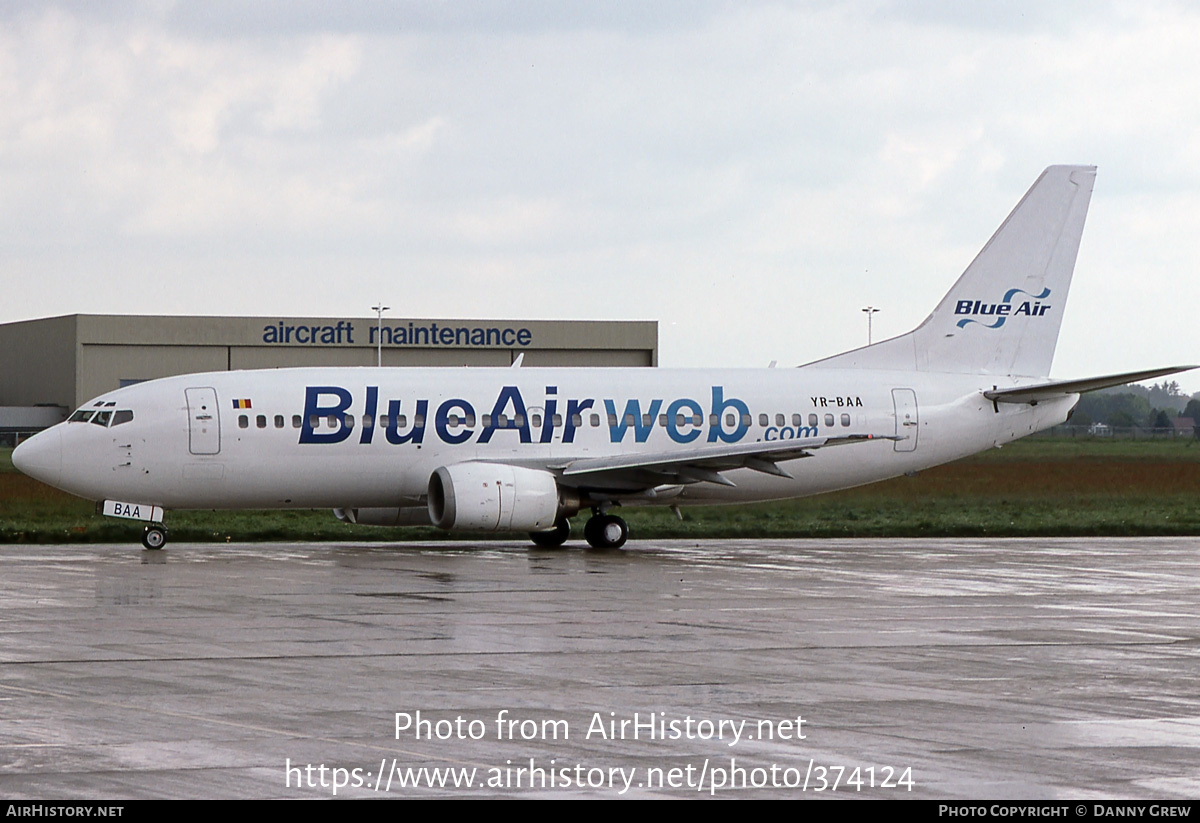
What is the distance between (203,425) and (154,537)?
2.17 metres

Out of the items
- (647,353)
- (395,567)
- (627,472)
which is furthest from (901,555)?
(647,353)

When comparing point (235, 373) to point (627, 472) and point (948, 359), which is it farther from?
point (948, 359)

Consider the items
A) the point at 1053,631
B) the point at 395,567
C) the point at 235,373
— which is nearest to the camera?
the point at 1053,631

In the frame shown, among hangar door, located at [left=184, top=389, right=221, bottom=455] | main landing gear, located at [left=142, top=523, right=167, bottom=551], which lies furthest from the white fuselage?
→ main landing gear, located at [left=142, top=523, right=167, bottom=551]

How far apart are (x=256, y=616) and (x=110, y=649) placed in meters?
3.06

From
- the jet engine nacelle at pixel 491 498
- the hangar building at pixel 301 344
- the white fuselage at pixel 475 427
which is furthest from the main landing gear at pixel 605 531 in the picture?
the hangar building at pixel 301 344

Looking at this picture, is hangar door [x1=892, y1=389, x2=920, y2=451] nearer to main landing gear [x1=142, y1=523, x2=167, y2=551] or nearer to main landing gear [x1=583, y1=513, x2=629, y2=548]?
main landing gear [x1=583, y1=513, x2=629, y2=548]

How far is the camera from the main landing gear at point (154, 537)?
2988 cm

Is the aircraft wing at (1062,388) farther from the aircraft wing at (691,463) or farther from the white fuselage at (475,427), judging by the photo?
the aircraft wing at (691,463)

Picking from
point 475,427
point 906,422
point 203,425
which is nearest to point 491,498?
point 475,427

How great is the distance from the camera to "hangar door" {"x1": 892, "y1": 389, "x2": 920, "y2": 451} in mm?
33812

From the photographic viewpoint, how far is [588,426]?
3206 cm

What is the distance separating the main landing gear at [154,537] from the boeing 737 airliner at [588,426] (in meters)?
0.04

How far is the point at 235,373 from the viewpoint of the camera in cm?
3166
